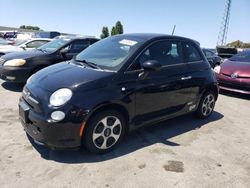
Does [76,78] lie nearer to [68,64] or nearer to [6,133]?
[68,64]

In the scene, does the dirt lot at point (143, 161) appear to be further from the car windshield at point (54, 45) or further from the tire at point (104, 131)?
the car windshield at point (54, 45)

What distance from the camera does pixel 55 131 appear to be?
326 cm

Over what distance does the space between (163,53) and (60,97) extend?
6.51ft

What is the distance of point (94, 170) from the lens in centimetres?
334

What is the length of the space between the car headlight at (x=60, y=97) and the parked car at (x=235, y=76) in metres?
5.85

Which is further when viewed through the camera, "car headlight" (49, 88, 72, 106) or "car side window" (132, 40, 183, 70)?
"car side window" (132, 40, 183, 70)

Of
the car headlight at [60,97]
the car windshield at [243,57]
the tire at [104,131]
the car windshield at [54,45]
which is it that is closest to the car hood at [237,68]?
the car windshield at [243,57]

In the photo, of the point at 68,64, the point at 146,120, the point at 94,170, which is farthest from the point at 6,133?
the point at 146,120

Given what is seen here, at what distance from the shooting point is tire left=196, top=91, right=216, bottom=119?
5.37 meters

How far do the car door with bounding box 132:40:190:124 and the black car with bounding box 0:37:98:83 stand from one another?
392cm

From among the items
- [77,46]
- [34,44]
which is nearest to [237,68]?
[77,46]

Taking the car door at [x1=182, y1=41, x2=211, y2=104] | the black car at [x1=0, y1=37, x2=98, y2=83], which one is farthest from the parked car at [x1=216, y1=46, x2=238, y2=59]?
the car door at [x1=182, y1=41, x2=211, y2=104]

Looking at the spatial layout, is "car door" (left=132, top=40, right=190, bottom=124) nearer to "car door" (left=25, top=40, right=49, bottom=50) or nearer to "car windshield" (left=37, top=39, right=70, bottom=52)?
"car windshield" (left=37, top=39, right=70, bottom=52)

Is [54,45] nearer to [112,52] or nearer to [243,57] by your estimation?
[112,52]
